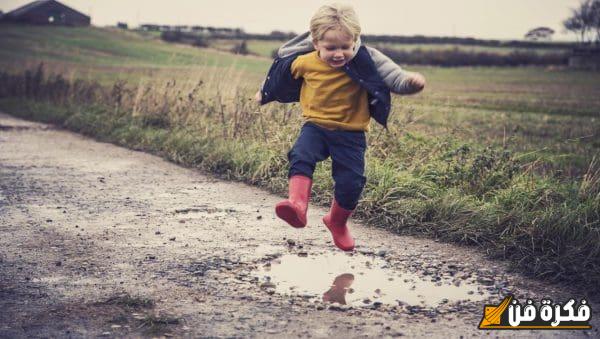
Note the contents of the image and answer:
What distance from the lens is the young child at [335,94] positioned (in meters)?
4.46

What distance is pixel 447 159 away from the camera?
24.8 ft

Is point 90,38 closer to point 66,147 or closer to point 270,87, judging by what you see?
point 66,147

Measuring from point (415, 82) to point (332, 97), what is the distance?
60cm

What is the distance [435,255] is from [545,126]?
1283 centimetres

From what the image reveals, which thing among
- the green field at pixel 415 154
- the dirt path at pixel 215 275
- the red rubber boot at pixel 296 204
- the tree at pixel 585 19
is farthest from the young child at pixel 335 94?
the tree at pixel 585 19

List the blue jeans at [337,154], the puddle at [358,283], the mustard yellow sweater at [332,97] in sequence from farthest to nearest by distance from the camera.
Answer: the blue jeans at [337,154] < the mustard yellow sweater at [332,97] < the puddle at [358,283]

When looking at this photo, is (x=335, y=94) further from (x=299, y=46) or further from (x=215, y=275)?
(x=215, y=275)

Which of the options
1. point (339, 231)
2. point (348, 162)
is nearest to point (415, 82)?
point (348, 162)

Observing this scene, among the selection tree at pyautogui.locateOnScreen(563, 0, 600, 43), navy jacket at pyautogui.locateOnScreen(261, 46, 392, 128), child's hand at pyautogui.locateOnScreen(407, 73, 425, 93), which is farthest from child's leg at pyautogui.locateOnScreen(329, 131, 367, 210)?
tree at pyautogui.locateOnScreen(563, 0, 600, 43)

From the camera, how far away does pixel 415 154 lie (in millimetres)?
8133

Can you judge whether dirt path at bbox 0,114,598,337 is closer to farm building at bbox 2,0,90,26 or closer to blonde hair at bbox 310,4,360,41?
blonde hair at bbox 310,4,360,41

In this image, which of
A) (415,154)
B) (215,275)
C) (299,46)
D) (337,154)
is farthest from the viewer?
(415,154)

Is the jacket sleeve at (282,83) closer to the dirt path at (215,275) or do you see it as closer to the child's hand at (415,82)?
the child's hand at (415,82)

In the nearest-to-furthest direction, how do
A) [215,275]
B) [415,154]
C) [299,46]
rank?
1. [215,275]
2. [299,46]
3. [415,154]
